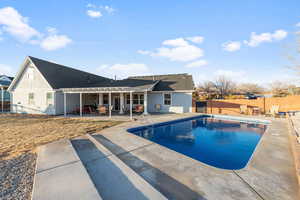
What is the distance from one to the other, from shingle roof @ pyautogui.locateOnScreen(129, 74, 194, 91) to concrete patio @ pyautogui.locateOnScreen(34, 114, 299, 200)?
10.7 m

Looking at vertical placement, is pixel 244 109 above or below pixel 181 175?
above

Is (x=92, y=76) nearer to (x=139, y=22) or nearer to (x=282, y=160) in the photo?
(x=139, y=22)

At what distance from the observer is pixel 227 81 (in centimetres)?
2741

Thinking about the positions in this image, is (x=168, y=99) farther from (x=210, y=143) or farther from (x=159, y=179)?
(x=159, y=179)

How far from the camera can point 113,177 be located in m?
3.11

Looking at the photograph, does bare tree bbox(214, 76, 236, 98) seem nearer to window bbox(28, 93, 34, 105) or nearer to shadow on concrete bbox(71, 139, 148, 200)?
shadow on concrete bbox(71, 139, 148, 200)

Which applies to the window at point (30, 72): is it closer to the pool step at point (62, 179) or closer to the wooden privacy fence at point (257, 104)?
the pool step at point (62, 179)

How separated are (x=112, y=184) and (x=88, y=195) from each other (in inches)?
25.4

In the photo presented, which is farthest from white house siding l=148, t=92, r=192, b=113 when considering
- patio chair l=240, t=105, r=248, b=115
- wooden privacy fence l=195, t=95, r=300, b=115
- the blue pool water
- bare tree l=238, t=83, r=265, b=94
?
bare tree l=238, t=83, r=265, b=94

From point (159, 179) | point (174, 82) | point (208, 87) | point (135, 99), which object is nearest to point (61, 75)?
point (135, 99)

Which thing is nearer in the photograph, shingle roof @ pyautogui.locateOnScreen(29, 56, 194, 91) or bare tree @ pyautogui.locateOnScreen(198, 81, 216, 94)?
shingle roof @ pyautogui.locateOnScreen(29, 56, 194, 91)

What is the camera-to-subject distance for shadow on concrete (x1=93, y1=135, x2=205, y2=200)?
101 inches

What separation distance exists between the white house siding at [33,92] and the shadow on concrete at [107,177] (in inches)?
477

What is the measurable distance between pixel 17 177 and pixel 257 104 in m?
18.9
